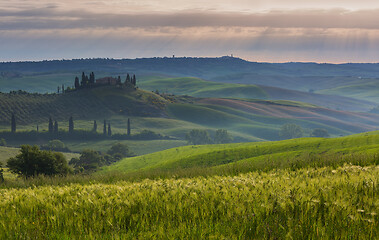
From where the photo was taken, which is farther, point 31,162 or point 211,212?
point 31,162

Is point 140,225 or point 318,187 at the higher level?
point 318,187

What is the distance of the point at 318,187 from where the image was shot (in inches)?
339

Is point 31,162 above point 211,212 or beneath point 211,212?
beneath

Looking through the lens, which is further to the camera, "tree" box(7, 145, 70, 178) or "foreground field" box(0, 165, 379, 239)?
"tree" box(7, 145, 70, 178)

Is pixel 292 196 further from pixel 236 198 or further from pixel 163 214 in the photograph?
pixel 163 214

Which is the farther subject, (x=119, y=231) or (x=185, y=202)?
(x=185, y=202)

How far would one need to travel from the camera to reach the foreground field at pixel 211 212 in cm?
694

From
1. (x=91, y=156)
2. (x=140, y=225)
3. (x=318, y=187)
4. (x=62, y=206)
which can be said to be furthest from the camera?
(x=91, y=156)

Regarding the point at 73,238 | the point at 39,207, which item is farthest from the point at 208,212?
the point at 39,207

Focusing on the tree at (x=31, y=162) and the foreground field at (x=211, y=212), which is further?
the tree at (x=31, y=162)

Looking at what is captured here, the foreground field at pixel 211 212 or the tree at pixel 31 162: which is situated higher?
the foreground field at pixel 211 212

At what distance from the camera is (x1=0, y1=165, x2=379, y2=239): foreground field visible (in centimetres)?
694

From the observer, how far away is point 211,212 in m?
8.09

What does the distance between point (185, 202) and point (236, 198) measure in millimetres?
1159
